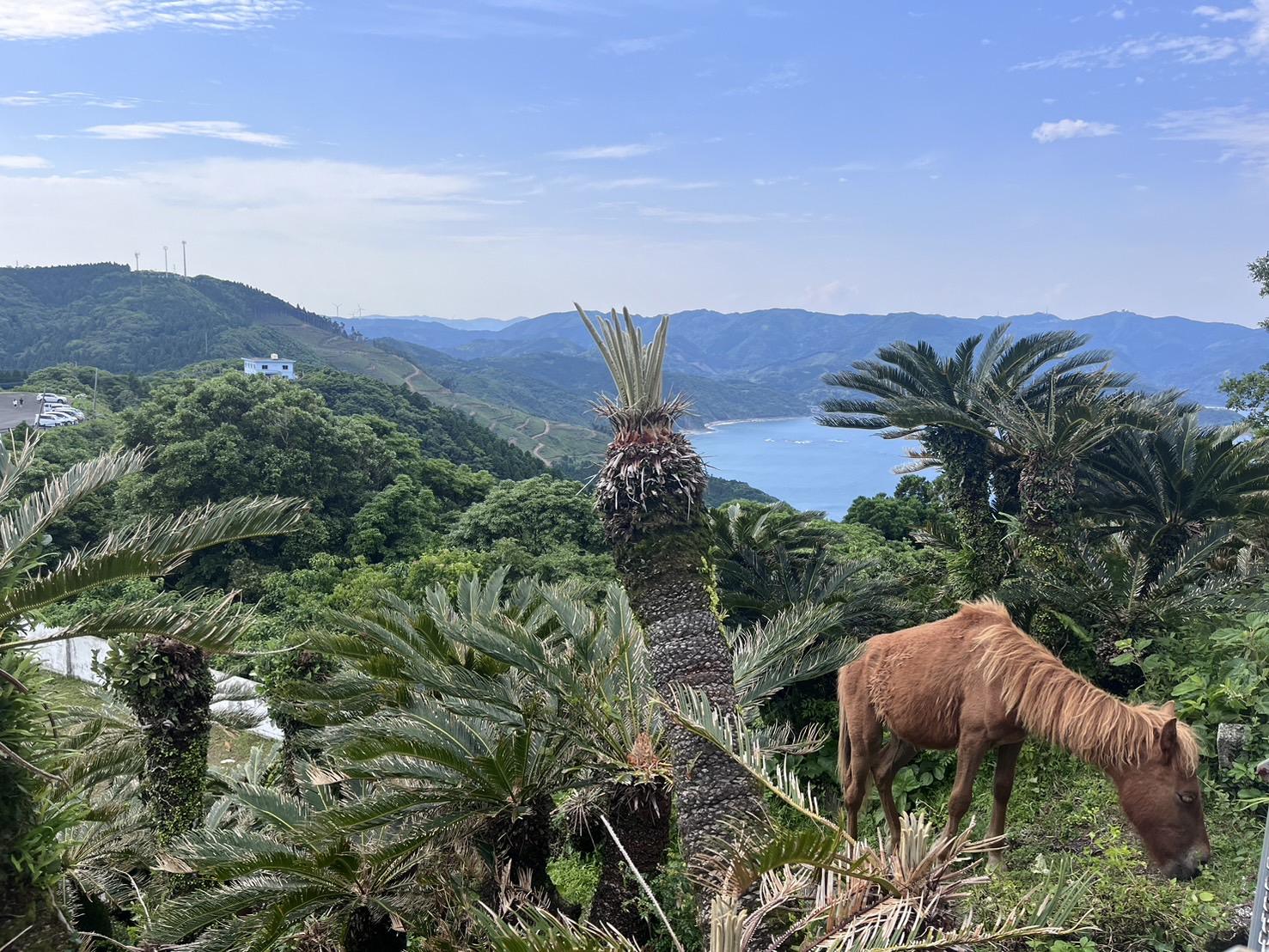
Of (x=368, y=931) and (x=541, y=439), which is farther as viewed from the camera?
(x=541, y=439)

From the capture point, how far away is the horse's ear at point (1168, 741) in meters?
4.90

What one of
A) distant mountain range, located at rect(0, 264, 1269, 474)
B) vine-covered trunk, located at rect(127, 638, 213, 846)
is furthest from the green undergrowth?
distant mountain range, located at rect(0, 264, 1269, 474)

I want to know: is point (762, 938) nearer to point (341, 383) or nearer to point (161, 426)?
point (161, 426)

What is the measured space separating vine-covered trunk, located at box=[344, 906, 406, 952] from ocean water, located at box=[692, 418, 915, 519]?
41.8 meters

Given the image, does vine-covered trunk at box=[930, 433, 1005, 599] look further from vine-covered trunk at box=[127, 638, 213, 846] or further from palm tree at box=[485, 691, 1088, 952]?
vine-covered trunk at box=[127, 638, 213, 846]

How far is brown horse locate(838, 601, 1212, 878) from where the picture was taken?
4961mm

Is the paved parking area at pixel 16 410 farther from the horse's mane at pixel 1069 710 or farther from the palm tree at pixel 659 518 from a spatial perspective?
the horse's mane at pixel 1069 710

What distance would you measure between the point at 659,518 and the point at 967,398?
822 centimetres

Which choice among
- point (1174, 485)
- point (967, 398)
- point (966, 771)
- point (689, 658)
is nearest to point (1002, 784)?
point (966, 771)

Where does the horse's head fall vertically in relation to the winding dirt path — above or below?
above

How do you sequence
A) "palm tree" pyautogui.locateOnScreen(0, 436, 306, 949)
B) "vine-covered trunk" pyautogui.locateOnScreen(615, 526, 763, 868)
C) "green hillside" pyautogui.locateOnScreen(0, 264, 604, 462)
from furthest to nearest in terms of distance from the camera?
"green hillside" pyautogui.locateOnScreen(0, 264, 604, 462), "vine-covered trunk" pyautogui.locateOnScreen(615, 526, 763, 868), "palm tree" pyautogui.locateOnScreen(0, 436, 306, 949)

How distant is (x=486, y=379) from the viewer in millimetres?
131250

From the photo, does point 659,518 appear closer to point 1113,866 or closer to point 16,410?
point 1113,866

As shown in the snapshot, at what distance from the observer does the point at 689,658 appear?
634cm
